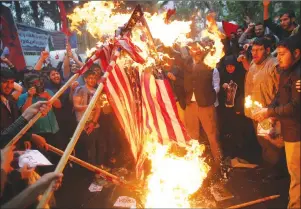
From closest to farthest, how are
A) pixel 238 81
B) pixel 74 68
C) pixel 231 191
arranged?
pixel 231 191, pixel 238 81, pixel 74 68

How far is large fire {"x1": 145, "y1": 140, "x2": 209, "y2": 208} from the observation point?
4.73 metres

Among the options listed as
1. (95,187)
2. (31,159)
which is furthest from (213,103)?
(31,159)

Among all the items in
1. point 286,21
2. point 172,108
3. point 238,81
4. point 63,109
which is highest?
point 286,21

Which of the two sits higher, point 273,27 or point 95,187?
point 273,27

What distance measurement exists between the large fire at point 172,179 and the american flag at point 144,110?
0.53 m

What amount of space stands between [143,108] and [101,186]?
2.45 meters

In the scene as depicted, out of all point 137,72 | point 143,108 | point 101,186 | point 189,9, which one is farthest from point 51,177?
point 189,9

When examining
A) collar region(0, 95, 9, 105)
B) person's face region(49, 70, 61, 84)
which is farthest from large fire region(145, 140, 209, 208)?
person's face region(49, 70, 61, 84)

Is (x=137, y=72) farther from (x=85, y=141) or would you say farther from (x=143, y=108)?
(x=85, y=141)

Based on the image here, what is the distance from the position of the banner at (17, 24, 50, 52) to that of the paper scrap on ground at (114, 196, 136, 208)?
700 centimetres

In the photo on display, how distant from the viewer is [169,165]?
529cm

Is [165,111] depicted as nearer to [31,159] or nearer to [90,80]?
[31,159]

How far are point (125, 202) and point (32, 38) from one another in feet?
25.1

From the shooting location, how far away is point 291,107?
425 cm
